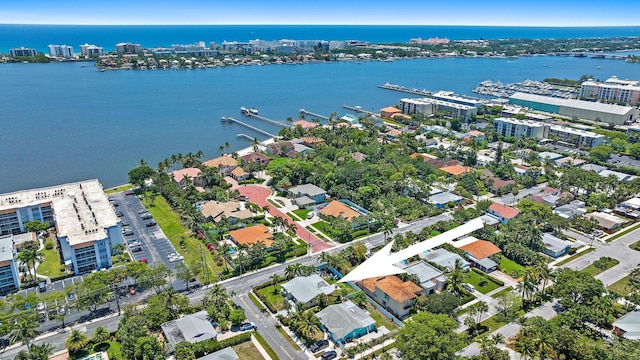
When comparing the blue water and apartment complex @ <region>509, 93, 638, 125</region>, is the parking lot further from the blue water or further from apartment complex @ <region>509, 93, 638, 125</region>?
apartment complex @ <region>509, 93, 638, 125</region>

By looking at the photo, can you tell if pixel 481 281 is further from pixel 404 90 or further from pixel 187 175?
pixel 404 90

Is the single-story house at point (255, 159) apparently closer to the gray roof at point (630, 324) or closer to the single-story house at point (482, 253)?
the single-story house at point (482, 253)

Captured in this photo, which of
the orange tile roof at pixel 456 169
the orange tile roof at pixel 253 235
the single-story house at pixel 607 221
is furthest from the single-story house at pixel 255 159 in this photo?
the single-story house at pixel 607 221

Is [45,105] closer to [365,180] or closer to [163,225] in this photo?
[163,225]

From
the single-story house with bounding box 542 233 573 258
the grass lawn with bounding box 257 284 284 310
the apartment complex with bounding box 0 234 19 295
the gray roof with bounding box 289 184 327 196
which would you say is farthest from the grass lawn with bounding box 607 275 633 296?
the apartment complex with bounding box 0 234 19 295

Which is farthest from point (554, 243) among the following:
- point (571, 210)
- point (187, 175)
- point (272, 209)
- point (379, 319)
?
point (187, 175)
